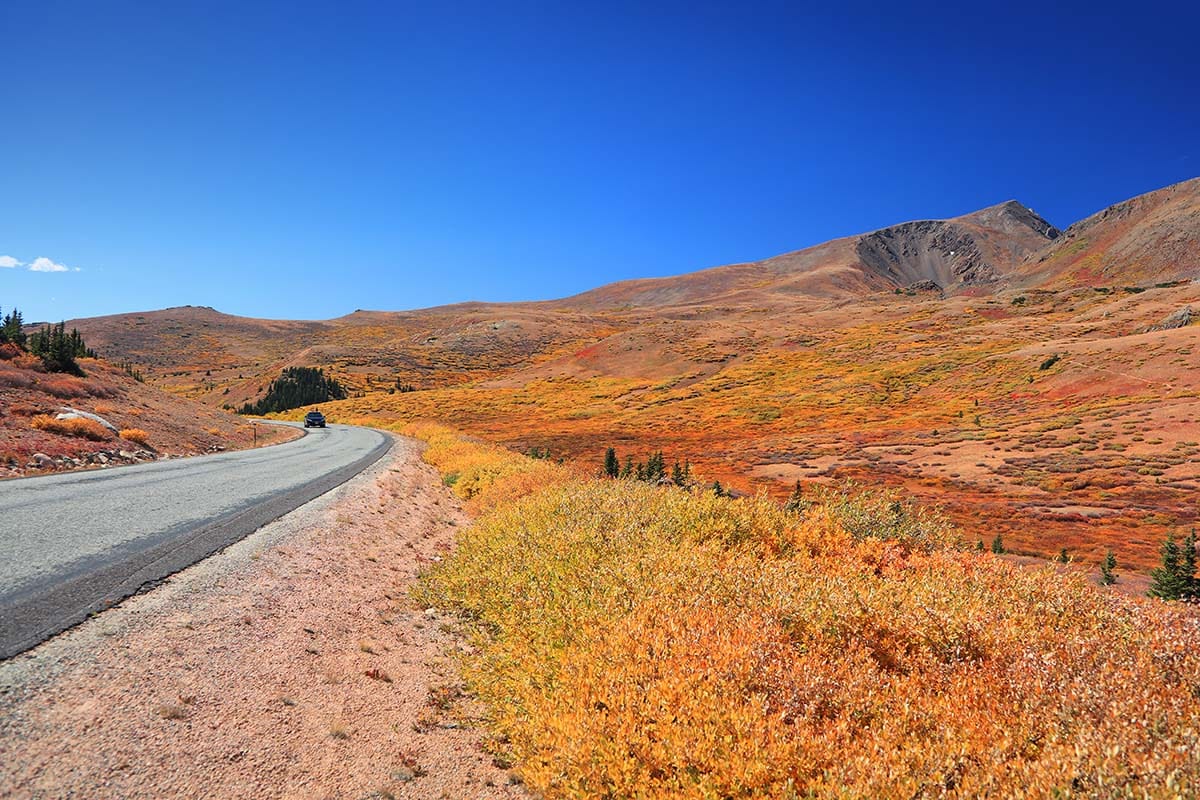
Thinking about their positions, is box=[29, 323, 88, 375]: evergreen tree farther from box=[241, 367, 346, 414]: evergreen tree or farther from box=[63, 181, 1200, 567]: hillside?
box=[241, 367, 346, 414]: evergreen tree

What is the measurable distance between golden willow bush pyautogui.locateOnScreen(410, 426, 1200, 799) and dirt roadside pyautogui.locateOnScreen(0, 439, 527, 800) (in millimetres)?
624

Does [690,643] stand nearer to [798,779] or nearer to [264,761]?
[798,779]

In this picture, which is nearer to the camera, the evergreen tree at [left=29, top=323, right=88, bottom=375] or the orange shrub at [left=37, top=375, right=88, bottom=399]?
the orange shrub at [left=37, top=375, right=88, bottom=399]

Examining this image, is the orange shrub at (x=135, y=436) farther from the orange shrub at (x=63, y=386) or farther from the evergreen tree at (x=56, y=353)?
the evergreen tree at (x=56, y=353)

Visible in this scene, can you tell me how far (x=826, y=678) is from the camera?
3.58 metres

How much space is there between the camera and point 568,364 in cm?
10238

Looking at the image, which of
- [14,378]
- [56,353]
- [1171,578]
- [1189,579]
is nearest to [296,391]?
[56,353]

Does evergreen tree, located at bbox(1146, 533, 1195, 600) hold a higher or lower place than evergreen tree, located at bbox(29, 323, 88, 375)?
lower

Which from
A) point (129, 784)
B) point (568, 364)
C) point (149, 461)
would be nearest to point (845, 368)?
point (568, 364)

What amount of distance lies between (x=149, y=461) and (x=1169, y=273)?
171 m

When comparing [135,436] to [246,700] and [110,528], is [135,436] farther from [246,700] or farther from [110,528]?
[246,700]

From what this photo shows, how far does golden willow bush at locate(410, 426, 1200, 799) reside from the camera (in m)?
2.75

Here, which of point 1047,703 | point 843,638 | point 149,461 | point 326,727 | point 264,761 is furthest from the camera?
point 149,461

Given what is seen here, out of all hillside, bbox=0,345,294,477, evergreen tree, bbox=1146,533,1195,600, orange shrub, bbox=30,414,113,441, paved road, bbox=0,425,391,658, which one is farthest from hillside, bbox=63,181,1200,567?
orange shrub, bbox=30,414,113,441
